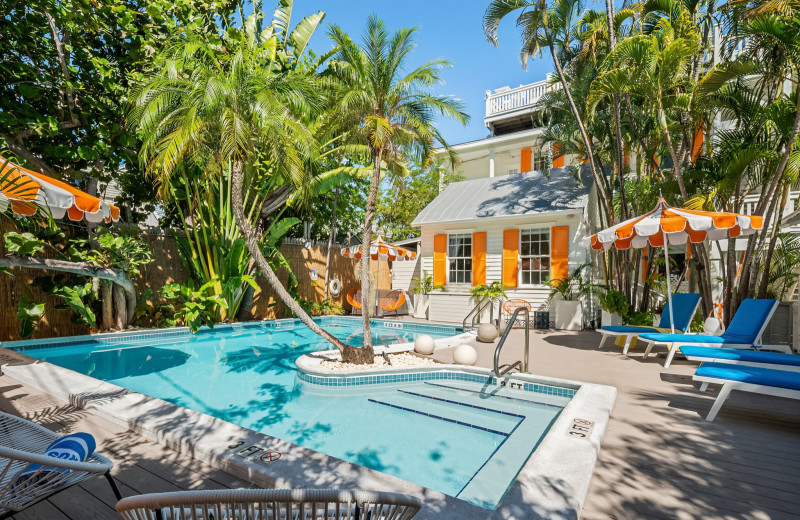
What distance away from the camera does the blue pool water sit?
383cm

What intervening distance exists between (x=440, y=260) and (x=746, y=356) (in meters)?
9.94

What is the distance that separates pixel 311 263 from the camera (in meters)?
14.8

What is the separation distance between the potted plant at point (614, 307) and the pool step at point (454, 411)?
5.34 meters

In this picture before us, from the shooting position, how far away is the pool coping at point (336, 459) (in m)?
2.31

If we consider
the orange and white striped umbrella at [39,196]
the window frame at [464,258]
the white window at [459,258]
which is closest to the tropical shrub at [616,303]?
the window frame at [464,258]

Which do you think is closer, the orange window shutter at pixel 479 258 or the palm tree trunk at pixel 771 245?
the palm tree trunk at pixel 771 245

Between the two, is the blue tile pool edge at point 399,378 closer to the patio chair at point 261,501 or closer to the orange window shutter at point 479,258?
the patio chair at point 261,501

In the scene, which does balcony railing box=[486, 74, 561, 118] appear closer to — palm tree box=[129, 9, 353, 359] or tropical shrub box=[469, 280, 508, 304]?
tropical shrub box=[469, 280, 508, 304]

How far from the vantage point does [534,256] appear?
12617 mm

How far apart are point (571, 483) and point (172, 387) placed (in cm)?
579

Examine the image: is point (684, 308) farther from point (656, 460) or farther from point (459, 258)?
point (459, 258)

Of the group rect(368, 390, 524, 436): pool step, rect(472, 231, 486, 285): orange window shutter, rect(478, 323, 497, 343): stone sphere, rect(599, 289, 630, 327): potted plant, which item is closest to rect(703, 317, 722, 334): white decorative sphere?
rect(599, 289, 630, 327): potted plant

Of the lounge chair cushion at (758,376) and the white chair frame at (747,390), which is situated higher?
the lounge chair cushion at (758,376)

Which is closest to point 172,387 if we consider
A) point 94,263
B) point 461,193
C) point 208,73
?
point 94,263
